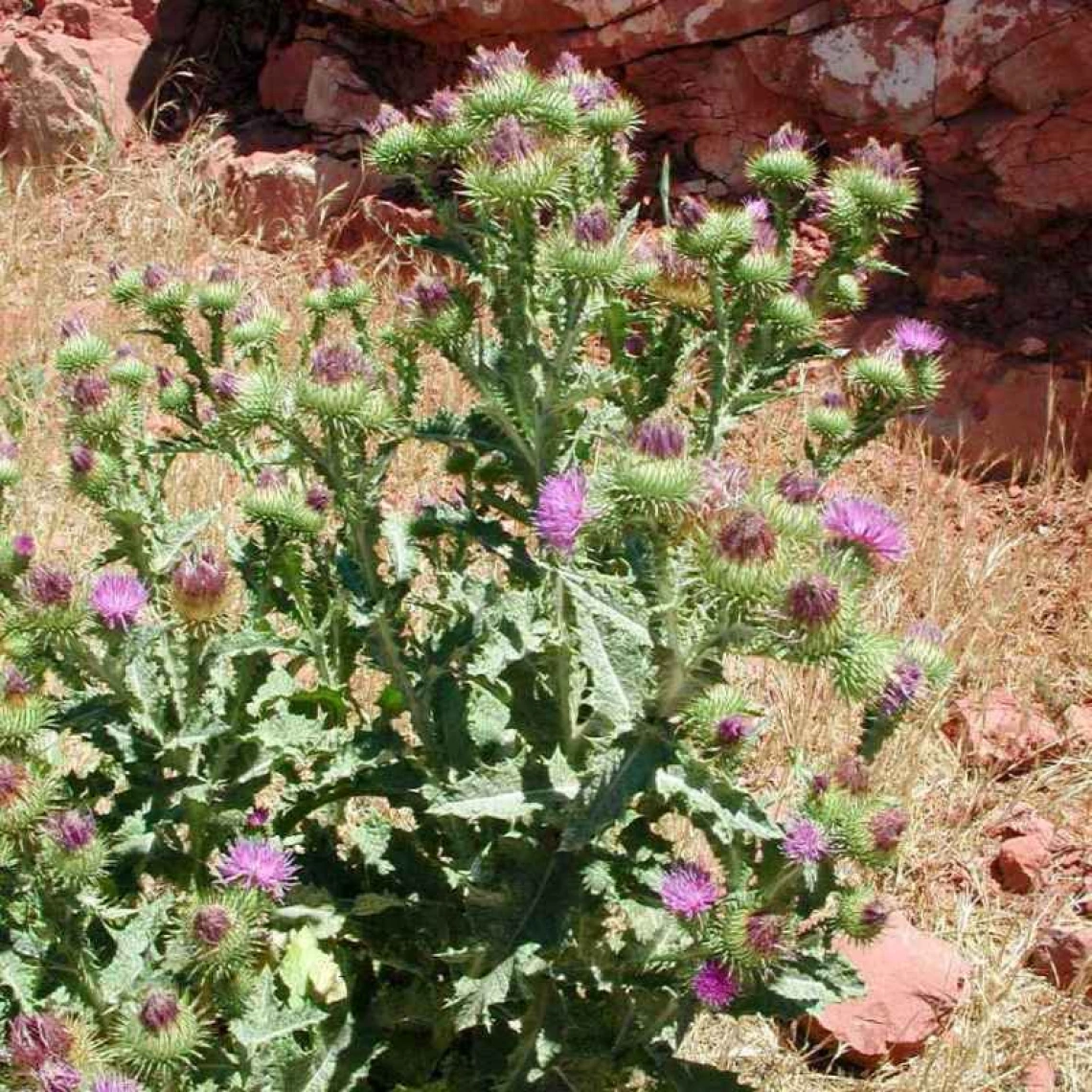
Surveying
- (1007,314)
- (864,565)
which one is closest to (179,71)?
(1007,314)

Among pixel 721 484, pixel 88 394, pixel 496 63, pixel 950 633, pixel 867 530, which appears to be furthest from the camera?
pixel 950 633

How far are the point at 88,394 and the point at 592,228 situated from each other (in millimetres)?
1046

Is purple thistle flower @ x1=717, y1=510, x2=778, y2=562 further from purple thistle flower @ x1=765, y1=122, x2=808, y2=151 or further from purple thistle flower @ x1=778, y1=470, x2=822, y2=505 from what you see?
purple thistle flower @ x1=765, y1=122, x2=808, y2=151

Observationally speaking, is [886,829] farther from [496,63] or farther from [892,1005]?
[892,1005]

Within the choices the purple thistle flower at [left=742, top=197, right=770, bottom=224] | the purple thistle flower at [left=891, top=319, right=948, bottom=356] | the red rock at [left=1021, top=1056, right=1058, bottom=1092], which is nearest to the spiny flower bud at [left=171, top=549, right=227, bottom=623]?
the purple thistle flower at [left=742, top=197, right=770, bottom=224]

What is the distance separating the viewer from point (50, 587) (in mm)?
2510

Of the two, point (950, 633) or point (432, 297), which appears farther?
point (950, 633)

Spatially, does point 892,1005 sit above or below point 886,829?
below

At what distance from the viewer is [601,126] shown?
2896mm

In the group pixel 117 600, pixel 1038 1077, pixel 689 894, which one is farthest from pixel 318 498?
pixel 1038 1077

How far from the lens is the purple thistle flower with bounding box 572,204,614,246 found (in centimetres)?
252

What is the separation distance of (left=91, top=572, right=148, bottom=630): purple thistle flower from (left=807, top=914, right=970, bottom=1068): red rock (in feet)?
6.29

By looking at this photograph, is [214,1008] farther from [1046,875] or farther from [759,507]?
[1046,875]

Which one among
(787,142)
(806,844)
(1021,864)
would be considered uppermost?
(787,142)
